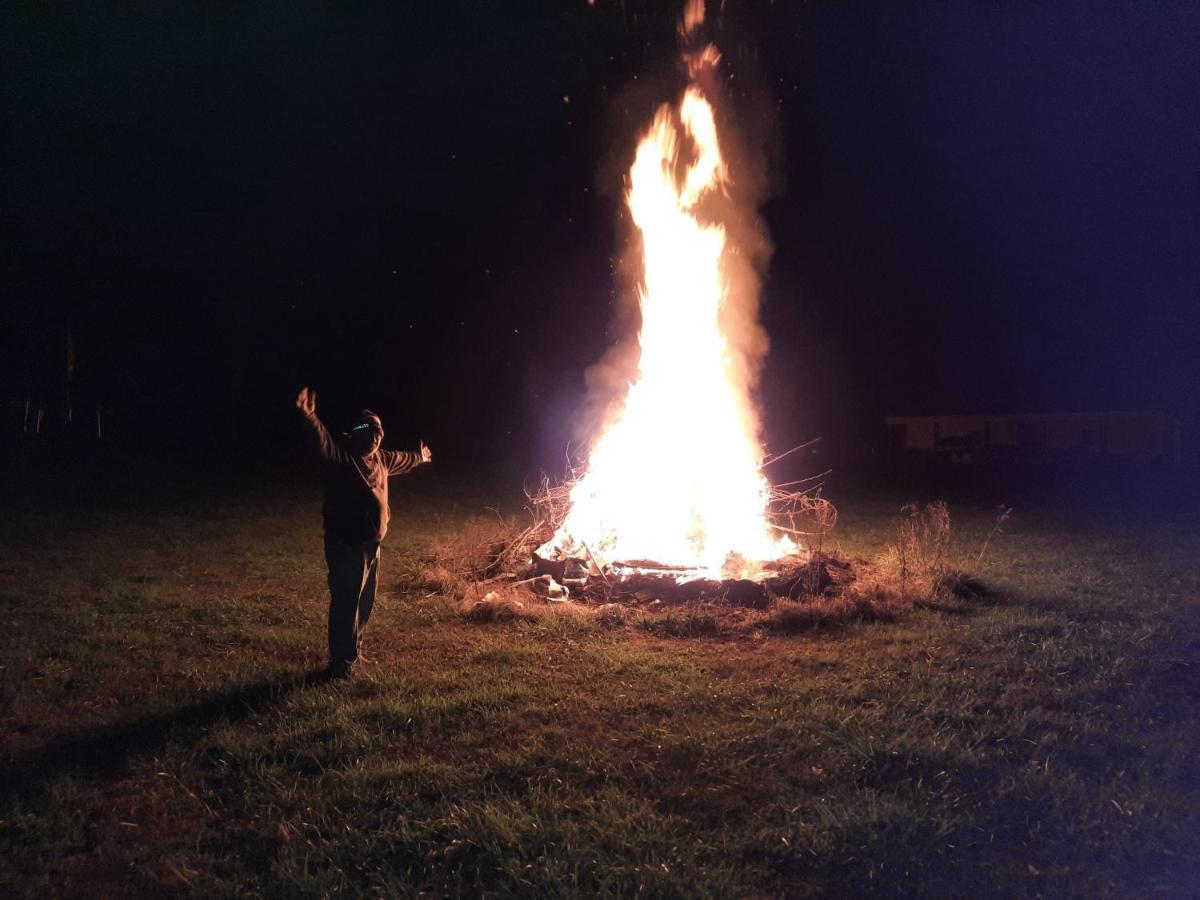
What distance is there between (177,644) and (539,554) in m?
3.55

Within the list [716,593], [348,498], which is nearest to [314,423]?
[348,498]

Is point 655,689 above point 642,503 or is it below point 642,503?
below

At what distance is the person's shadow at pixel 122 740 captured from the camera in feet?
14.8

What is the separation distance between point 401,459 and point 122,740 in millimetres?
2789

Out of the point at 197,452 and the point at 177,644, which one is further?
the point at 197,452

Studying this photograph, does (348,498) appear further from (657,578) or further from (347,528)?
(657,578)

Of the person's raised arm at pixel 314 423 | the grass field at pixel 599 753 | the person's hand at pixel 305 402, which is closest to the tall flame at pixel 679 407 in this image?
the grass field at pixel 599 753

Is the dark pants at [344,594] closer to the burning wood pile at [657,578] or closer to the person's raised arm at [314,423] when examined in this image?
the person's raised arm at [314,423]

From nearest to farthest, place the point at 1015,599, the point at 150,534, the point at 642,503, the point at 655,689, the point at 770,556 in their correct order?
the point at 655,689
the point at 1015,599
the point at 770,556
the point at 642,503
the point at 150,534

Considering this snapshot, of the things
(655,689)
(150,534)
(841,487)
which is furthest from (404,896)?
(841,487)

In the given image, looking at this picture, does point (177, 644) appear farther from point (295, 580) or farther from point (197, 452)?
point (197, 452)

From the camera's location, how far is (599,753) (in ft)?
15.3

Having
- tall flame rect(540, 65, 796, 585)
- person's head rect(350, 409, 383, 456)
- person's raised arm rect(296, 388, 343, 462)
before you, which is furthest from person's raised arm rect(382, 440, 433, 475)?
tall flame rect(540, 65, 796, 585)

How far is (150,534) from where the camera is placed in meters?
13.0
